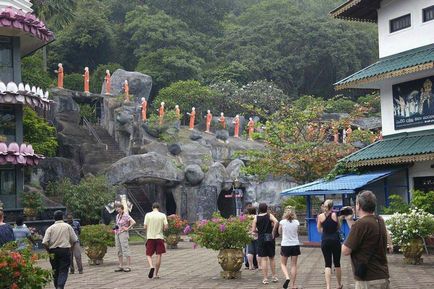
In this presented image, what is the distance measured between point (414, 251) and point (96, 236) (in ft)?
28.5

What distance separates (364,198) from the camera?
6.57 metres

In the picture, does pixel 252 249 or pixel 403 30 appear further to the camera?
pixel 403 30

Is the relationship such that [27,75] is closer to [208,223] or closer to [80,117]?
[80,117]

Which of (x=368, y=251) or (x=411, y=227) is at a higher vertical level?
(x=368, y=251)

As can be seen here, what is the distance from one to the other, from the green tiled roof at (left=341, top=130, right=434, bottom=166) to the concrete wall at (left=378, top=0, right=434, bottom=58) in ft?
10.3

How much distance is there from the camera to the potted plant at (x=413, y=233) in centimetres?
1681

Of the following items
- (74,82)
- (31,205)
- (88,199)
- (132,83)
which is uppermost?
(74,82)

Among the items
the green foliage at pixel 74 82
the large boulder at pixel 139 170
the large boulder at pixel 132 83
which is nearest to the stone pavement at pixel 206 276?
the large boulder at pixel 139 170

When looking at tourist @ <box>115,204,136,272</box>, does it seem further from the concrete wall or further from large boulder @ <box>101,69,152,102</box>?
large boulder @ <box>101,69,152,102</box>

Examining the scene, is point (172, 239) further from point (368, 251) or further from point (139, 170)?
point (368, 251)

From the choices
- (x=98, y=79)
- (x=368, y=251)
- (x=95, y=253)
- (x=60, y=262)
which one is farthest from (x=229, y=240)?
(x=98, y=79)

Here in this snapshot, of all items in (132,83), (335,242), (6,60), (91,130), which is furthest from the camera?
(132,83)

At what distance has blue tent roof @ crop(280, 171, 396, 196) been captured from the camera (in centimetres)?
2209

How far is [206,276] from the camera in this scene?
15.2 m
